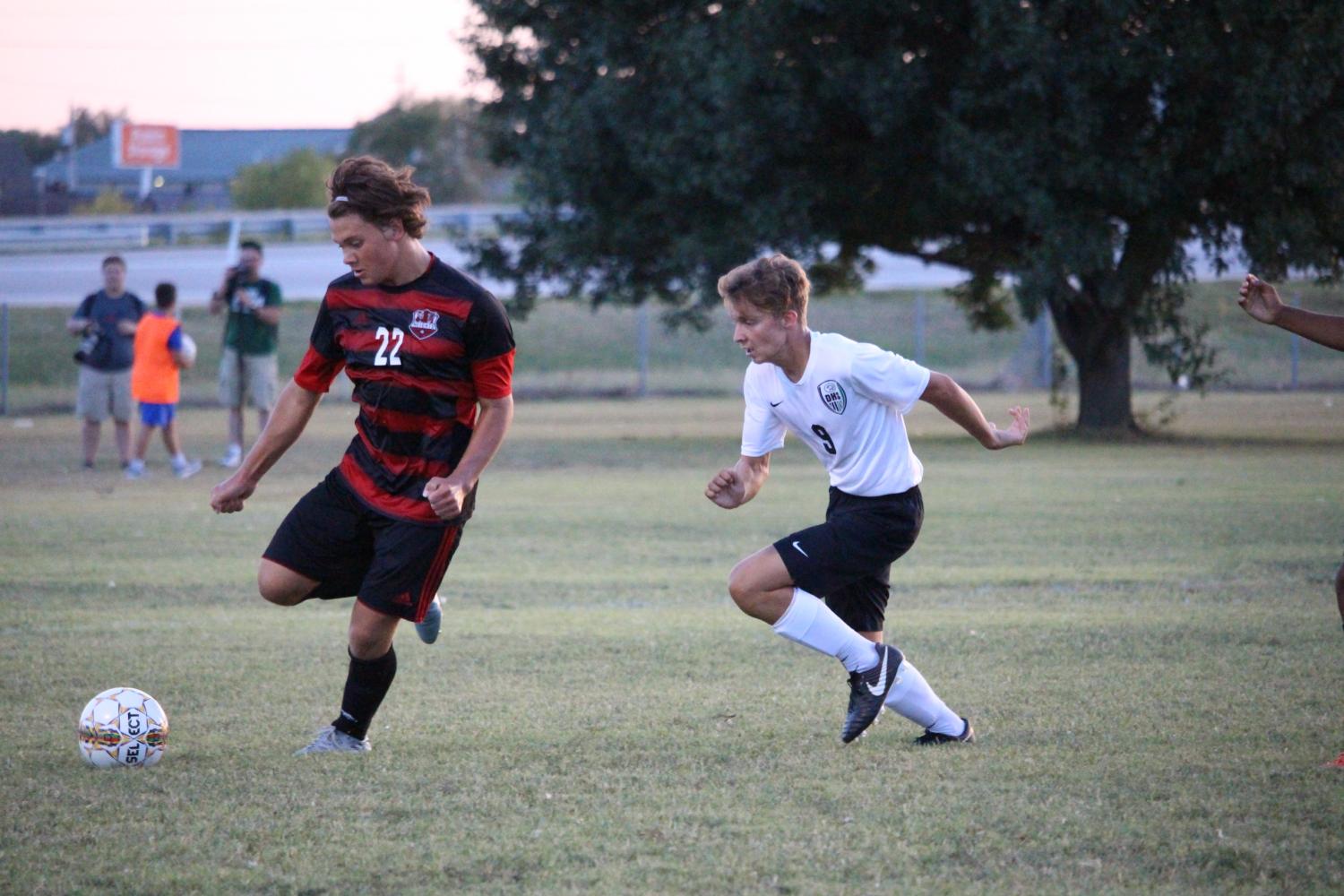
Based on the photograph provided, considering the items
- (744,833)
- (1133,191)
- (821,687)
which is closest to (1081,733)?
(821,687)

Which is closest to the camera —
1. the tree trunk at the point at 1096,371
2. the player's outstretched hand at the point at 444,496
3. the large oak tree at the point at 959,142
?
the player's outstretched hand at the point at 444,496

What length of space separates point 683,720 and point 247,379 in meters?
11.8

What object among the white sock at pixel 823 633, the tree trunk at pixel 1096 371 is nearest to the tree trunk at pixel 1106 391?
the tree trunk at pixel 1096 371

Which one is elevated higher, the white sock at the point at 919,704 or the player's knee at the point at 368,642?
the player's knee at the point at 368,642

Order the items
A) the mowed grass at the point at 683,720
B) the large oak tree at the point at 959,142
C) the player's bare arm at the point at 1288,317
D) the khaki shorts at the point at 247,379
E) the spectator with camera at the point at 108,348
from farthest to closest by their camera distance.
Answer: the large oak tree at the point at 959,142, the khaki shorts at the point at 247,379, the spectator with camera at the point at 108,348, the player's bare arm at the point at 1288,317, the mowed grass at the point at 683,720

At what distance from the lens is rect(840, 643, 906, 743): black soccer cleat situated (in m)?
4.94

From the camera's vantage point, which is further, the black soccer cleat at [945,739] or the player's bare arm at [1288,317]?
the black soccer cleat at [945,739]

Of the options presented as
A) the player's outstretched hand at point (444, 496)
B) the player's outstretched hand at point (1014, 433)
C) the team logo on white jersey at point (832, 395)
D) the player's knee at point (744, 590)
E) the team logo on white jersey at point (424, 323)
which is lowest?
the player's knee at point (744, 590)

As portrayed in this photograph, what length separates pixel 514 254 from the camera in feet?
75.3

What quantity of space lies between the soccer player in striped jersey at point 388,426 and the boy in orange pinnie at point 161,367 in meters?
11.1

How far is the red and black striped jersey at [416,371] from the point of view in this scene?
4.91 meters

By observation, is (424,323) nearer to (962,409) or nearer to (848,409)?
(848,409)

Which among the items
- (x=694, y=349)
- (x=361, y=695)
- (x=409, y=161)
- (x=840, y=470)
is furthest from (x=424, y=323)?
(x=409, y=161)

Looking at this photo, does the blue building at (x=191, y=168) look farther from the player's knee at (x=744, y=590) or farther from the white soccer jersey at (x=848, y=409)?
the player's knee at (x=744, y=590)
